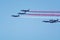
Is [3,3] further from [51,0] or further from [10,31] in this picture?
[51,0]

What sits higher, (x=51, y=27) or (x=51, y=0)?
(x=51, y=0)

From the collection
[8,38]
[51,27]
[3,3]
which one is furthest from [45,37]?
[3,3]

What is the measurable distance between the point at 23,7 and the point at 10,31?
0.79 feet

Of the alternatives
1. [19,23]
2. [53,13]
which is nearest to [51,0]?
[53,13]

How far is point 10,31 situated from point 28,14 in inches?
8.6

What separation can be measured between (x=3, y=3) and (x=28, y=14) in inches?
9.6

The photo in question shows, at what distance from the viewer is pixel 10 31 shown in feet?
3.49

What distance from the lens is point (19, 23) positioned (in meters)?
1.06

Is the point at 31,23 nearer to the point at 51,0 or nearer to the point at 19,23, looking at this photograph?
the point at 19,23

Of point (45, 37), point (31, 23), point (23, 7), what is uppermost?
point (23, 7)

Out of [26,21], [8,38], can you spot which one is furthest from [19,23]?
[8,38]

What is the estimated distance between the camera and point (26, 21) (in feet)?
3.46

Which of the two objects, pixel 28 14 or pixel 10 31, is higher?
pixel 28 14

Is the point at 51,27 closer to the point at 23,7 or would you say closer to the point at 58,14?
the point at 58,14
